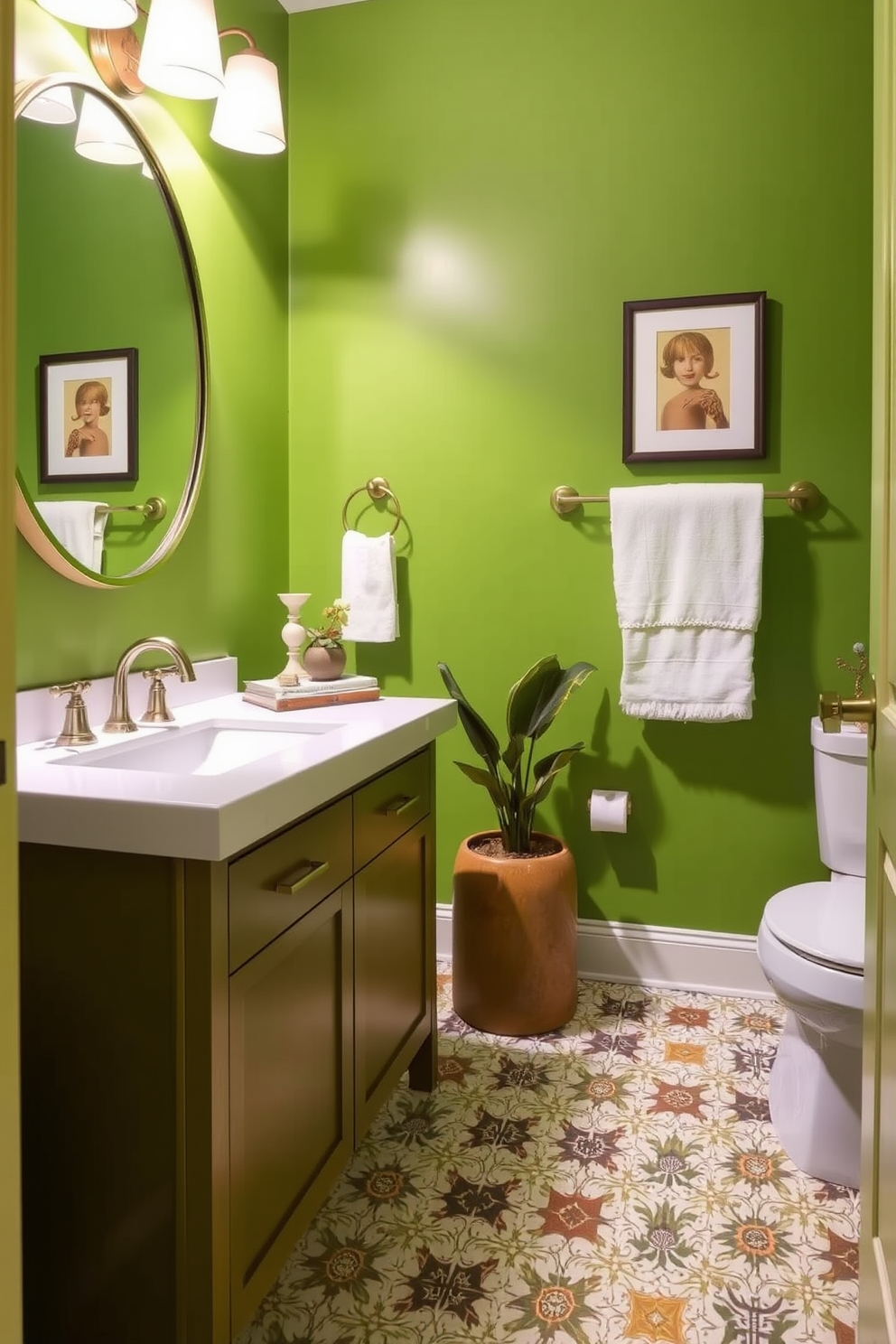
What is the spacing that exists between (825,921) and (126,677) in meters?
1.36

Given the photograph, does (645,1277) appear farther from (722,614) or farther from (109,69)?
(109,69)

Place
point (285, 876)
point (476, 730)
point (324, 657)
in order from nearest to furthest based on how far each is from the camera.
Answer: point (285, 876) → point (324, 657) → point (476, 730)

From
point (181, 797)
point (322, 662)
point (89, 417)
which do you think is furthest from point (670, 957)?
point (89, 417)

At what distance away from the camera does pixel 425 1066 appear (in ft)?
6.70

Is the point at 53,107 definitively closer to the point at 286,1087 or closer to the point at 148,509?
the point at 148,509

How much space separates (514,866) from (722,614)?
78 centimetres

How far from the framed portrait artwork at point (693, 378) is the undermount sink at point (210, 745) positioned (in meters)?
1.22

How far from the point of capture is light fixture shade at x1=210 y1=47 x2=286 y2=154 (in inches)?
80.8

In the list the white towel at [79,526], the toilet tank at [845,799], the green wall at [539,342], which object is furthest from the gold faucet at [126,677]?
the toilet tank at [845,799]

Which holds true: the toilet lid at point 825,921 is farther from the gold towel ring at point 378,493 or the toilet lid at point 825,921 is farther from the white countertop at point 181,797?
the gold towel ring at point 378,493

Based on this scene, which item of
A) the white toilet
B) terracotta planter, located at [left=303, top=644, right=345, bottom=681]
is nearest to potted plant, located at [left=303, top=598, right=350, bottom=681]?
terracotta planter, located at [left=303, top=644, right=345, bottom=681]

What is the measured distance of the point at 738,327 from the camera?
7.84 feet

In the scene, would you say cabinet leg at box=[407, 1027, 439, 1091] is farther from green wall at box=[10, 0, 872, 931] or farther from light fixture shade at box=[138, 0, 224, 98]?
light fixture shade at box=[138, 0, 224, 98]

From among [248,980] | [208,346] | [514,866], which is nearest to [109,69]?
[208,346]
